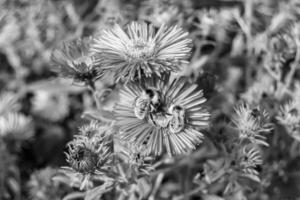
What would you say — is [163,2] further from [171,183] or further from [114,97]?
[171,183]

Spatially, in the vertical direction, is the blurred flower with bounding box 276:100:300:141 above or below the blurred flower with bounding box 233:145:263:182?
above

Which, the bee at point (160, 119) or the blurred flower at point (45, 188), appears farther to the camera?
the blurred flower at point (45, 188)

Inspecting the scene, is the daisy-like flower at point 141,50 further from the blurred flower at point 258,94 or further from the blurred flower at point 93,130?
the blurred flower at point 258,94

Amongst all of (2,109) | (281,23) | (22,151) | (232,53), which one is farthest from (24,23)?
(281,23)

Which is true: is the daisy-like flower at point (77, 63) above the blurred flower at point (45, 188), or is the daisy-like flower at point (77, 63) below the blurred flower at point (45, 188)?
above

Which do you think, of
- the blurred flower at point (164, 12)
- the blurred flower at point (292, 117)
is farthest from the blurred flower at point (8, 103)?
the blurred flower at point (292, 117)

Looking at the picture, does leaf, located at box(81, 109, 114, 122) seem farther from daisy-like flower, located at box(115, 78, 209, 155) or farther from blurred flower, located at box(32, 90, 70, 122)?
blurred flower, located at box(32, 90, 70, 122)

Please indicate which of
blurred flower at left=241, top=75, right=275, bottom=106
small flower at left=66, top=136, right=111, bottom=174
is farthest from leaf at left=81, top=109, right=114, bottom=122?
blurred flower at left=241, top=75, right=275, bottom=106
